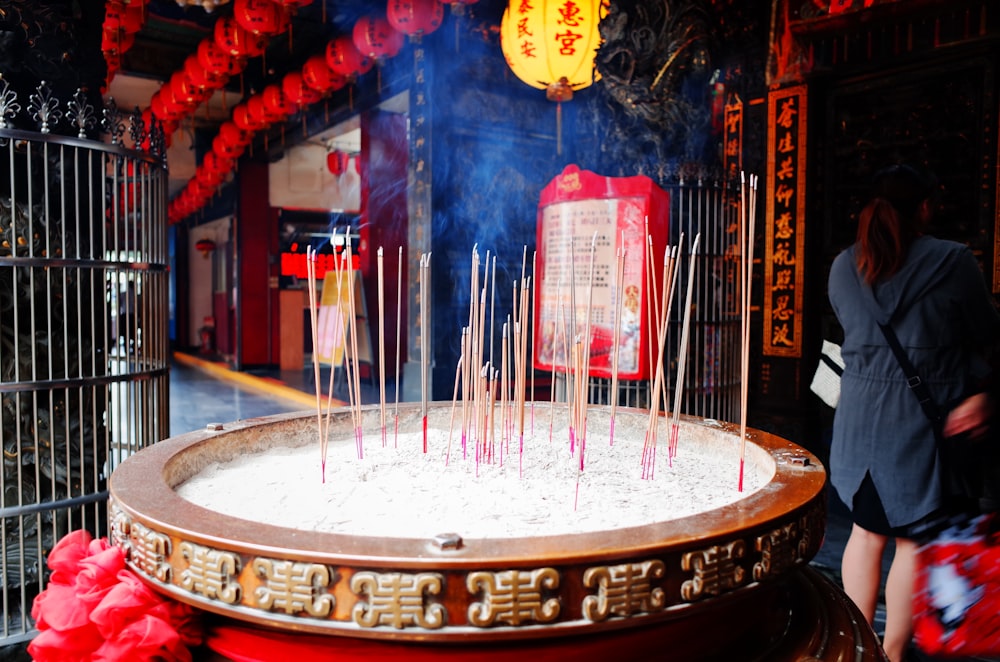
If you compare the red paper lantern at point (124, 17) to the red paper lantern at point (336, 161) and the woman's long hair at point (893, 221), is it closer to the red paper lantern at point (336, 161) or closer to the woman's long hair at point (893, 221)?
the red paper lantern at point (336, 161)

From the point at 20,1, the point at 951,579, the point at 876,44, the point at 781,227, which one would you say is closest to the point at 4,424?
the point at 20,1

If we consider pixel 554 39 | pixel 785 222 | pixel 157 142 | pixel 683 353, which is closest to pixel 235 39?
pixel 554 39

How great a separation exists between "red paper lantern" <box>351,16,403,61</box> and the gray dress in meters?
3.75

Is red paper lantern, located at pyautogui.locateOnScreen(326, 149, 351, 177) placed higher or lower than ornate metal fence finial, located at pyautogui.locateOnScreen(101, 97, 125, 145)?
higher

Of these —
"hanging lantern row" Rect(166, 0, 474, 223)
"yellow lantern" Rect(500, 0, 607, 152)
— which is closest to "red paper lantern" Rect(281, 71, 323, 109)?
"hanging lantern row" Rect(166, 0, 474, 223)

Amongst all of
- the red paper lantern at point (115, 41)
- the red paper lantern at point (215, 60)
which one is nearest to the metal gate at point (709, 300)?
the red paper lantern at point (215, 60)

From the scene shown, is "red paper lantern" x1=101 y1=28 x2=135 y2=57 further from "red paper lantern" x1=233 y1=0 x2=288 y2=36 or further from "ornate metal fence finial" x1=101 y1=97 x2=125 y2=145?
"ornate metal fence finial" x1=101 y1=97 x2=125 y2=145

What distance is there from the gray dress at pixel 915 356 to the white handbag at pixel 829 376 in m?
0.38

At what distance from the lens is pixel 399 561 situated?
2.41ft

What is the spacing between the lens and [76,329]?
8.14 ft

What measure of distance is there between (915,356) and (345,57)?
4562 millimetres

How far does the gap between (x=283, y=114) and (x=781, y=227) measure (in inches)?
186

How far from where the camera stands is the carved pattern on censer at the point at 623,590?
2.50 feet

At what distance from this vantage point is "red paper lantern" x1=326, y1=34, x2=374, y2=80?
5.08 metres
